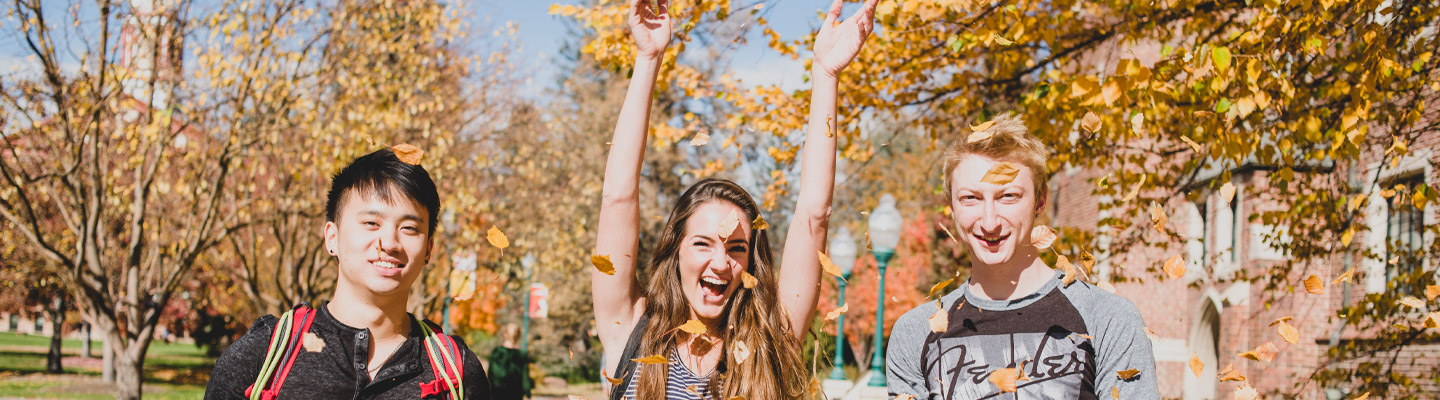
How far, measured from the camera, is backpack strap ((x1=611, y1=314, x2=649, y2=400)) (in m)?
2.70

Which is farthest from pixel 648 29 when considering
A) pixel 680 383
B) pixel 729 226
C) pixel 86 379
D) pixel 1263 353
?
pixel 86 379

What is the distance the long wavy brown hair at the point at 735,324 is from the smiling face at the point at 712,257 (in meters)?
0.03

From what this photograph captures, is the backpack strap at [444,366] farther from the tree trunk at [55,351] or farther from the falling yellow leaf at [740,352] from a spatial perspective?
the tree trunk at [55,351]

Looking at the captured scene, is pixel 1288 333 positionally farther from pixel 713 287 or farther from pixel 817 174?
pixel 713 287

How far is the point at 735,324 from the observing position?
278cm

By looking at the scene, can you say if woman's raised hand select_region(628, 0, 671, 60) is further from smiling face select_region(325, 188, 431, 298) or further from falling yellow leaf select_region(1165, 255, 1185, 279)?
falling yellow leaf select_region(1165, 255, 1185, 279)

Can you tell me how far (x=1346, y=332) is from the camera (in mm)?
11141

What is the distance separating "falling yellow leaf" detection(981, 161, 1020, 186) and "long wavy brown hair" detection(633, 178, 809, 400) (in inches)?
23.2

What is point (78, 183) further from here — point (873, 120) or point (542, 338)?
point (542, 338)

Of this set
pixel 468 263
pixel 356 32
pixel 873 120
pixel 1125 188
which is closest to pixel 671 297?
pixel 1125 188

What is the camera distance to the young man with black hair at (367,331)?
8.13 feet

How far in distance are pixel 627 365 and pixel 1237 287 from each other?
13579mm

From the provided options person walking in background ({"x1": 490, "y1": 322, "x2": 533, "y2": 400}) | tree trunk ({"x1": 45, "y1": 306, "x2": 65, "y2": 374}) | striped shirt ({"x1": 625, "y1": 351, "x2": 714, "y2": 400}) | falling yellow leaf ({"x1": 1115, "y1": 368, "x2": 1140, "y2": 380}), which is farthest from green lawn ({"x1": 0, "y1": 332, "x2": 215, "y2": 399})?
falling yellow leaf ({"x1": 1115, "y1": 368, "x2": 1140, "y2": 380})

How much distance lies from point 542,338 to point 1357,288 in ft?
70.7
